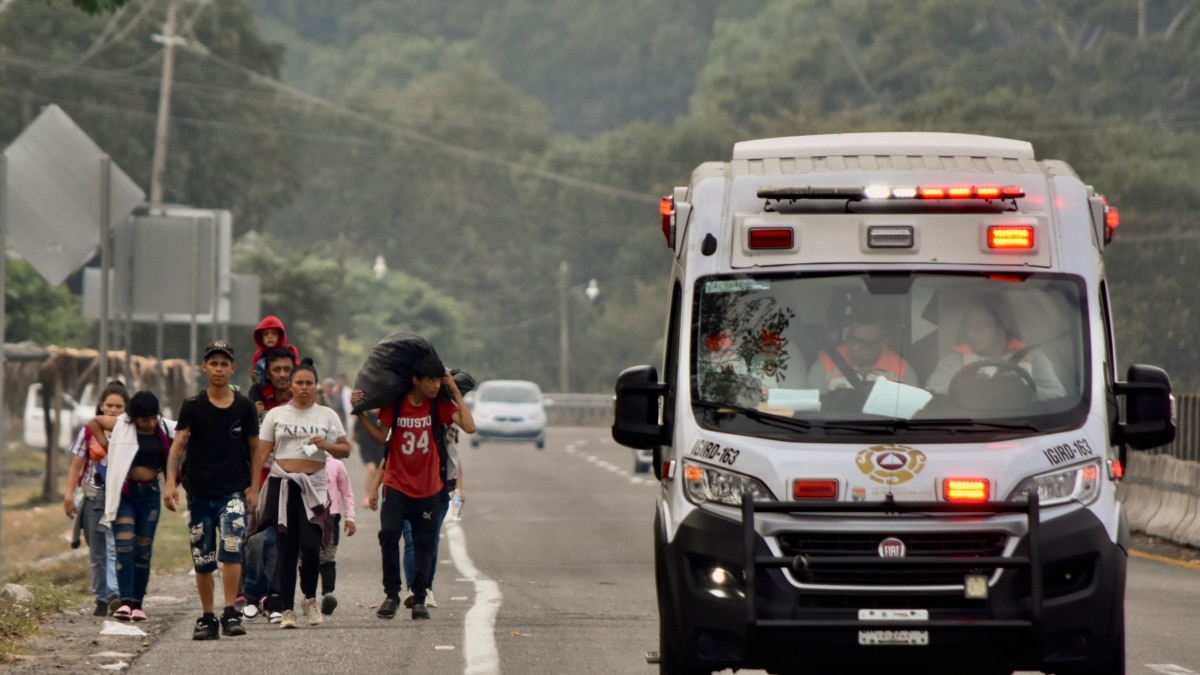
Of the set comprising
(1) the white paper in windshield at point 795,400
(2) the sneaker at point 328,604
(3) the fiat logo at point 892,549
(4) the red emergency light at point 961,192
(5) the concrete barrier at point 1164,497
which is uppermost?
(4) the red emergency light at point 961,192

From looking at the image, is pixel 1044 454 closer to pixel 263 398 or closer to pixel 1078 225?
pixel 1078 225

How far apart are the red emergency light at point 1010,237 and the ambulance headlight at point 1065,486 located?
1.00m

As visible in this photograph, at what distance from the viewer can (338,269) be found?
62.3 metres

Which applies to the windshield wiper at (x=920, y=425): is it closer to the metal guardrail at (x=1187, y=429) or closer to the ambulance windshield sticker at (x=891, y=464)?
the ambulance windshield sticker at (x=891, y=464)

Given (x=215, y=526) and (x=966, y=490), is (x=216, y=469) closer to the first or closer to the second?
(x=215, y=526)

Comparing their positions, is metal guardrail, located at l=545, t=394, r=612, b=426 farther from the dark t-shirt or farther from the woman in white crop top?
the dark t-shirt

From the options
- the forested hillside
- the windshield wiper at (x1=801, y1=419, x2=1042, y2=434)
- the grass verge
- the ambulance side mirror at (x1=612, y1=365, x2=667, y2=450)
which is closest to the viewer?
the windshield wiper at (x1=801, y1=419, x2=1042, y2=434)

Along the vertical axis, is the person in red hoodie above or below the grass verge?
above

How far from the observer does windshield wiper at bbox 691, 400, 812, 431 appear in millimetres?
8422

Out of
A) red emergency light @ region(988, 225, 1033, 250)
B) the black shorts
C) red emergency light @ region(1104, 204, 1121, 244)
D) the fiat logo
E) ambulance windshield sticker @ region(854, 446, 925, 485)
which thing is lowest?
the black shorts

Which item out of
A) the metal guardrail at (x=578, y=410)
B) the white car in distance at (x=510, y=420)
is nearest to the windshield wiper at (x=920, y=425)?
the white car in distance at (x=510, y=420)

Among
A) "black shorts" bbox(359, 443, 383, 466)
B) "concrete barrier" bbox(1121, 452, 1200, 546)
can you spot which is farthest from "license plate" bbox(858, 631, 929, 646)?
"black shorts" bbox(359, 443, 383, 466)

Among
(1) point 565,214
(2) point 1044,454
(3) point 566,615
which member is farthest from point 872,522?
(1) point 565,214

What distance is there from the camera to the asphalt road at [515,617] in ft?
35.4
